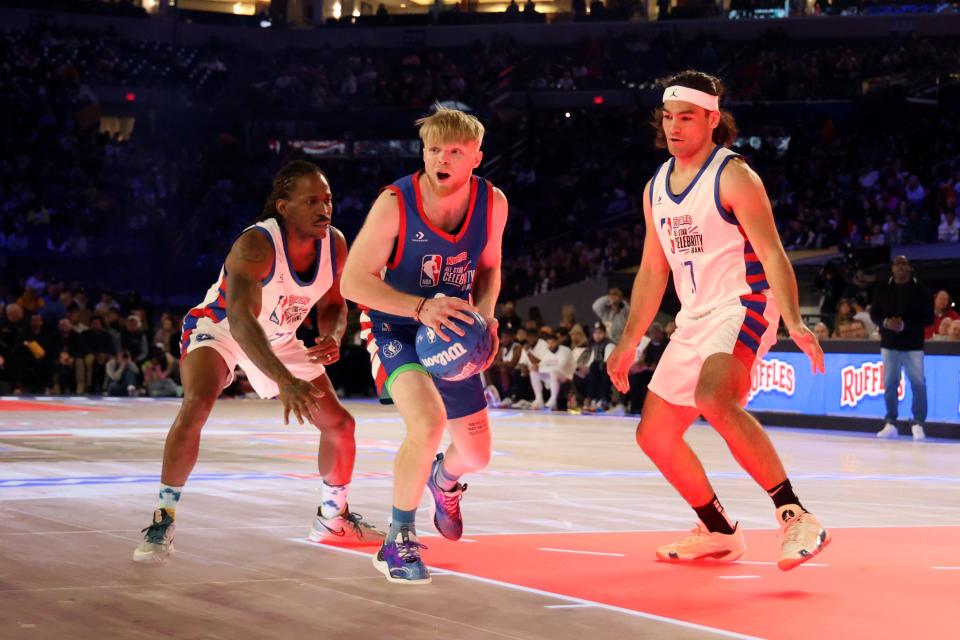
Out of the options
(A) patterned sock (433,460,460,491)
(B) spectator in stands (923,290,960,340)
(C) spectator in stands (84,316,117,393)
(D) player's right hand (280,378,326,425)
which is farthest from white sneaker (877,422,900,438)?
(C) spectator in stands (84,316,117,393)

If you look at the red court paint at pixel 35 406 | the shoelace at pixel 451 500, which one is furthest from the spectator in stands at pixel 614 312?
the shoelace at pixel 451 500

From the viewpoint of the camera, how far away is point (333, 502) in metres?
6.22

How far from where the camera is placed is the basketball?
5.18 meters

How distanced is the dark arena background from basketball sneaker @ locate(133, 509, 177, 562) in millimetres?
152

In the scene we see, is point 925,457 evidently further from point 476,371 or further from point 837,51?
point 837,51

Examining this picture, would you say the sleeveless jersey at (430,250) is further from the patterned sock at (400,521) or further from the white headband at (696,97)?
the white headband at (696,97)

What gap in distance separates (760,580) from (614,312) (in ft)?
42.0

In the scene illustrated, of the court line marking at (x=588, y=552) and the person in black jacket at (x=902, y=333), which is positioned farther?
the person in black jacket at (x=902, y=333)

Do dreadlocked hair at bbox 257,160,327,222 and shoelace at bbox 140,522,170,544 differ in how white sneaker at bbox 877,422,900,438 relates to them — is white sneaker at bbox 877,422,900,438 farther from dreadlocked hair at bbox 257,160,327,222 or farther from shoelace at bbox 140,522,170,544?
shoelace at bbox 140,522,170,544

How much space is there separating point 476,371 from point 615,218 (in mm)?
24108

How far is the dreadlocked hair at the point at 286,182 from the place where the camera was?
6168 millimetres

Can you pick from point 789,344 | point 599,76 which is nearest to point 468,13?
point 599,76

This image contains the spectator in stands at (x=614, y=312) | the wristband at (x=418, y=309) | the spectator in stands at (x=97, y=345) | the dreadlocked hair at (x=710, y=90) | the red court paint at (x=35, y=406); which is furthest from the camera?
the spectator in stands at (x=97, y=345)

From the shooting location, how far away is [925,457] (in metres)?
11.9
